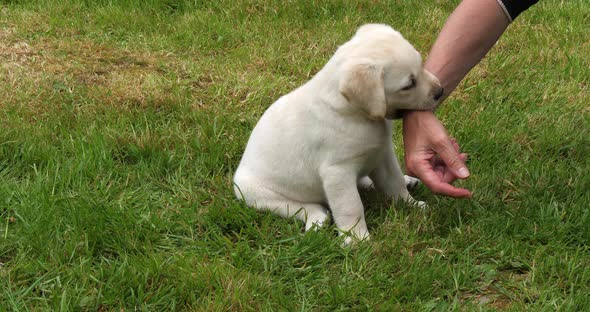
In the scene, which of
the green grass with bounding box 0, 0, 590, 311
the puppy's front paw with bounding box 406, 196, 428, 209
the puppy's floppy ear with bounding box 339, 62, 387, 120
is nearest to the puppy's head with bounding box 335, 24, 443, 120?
the puppy's floppy ear with bounding box 339, 62, 387, 120

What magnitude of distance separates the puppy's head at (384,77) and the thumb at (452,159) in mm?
210

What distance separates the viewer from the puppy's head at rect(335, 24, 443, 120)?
3.05 meters

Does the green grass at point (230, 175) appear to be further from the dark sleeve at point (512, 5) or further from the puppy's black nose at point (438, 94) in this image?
the dark sleeve at point (512, 5)

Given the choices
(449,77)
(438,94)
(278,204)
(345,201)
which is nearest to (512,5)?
(449,77)

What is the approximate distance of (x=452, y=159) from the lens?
3.15 meters

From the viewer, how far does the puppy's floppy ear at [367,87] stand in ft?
9.95

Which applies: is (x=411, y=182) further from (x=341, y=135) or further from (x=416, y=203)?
(x=341, y=135)

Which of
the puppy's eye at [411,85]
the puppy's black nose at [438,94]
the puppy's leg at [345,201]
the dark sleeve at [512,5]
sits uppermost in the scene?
the dark sleeve at [512,5]

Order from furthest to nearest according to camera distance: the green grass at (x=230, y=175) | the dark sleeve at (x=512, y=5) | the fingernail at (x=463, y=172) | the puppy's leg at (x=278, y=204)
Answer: the puppy's leg at (x=278, y=204) → the dark sleeve at (x=512, y=5) → the fingernail at (x=463, y=172) → the green grass at (x=230, y=175)

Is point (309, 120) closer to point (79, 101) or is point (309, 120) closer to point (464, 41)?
point (464, 41)

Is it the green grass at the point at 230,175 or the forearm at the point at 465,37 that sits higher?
the forearm at the point at 465,37

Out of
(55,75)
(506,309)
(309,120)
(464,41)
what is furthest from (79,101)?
(506,309)

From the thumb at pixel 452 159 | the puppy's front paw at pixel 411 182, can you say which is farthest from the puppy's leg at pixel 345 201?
the puppy's front paw at pixel 411 182

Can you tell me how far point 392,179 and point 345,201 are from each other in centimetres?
39
